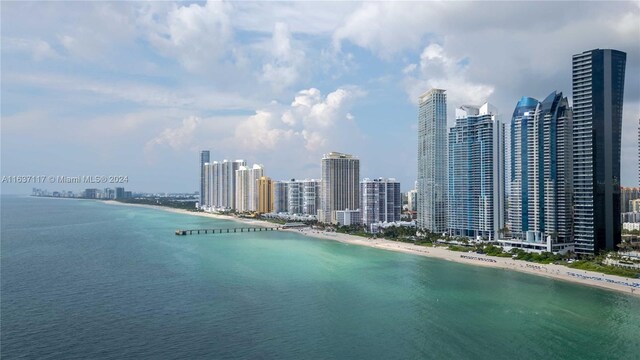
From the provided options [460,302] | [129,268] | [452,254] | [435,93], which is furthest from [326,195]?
[460,302]

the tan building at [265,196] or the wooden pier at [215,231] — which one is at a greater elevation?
the tan building at [265,196]

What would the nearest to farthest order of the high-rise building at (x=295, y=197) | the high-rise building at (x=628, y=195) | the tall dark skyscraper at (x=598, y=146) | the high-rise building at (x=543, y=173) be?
the tall dark skyscraper at (x=598, y=146) → the high-rise building at (x=543, y=173) → the high-rise building at (x=628, y=195) → the high-rise building at (x=295, y=197)

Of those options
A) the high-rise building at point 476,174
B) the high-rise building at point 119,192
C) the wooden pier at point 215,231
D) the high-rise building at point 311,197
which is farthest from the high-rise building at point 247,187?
the high-rise building at point 119,192

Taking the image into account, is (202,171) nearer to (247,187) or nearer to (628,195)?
(247,187)

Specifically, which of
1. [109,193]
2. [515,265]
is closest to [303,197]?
[515,265]

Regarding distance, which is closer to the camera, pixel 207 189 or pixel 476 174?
pixel 476 174

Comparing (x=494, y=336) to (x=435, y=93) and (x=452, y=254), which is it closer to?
(x=452, y=254)

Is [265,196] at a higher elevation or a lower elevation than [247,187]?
lower

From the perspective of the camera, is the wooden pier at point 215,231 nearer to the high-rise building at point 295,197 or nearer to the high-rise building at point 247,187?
the high-rise building at point 295,197
